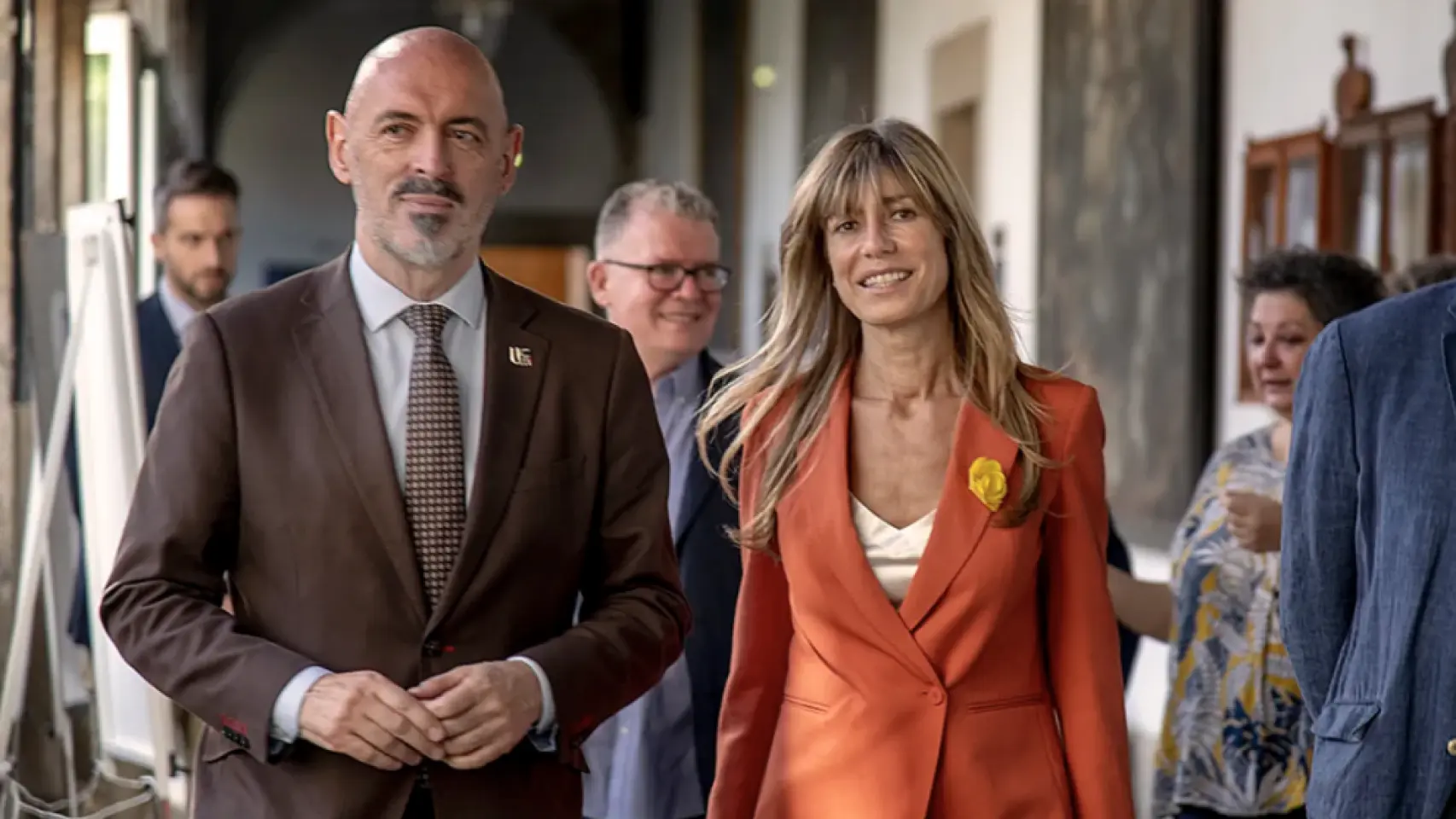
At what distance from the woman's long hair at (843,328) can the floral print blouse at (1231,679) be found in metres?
1.55

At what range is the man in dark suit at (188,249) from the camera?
5395 millimetres

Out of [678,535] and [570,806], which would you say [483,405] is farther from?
[678,535]

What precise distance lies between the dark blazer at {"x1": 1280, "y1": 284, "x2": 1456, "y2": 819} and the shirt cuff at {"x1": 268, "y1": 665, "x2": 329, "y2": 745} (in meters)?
1.31

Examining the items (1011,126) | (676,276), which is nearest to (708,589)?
(676,276)

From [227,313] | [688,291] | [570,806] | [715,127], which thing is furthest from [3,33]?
[715,127]

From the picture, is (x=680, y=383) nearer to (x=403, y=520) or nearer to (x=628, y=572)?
(x=628, y=572)

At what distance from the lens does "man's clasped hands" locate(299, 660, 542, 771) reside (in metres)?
2.47

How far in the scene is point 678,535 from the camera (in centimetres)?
395

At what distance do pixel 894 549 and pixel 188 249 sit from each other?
328 cm

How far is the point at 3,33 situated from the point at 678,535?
6.81 feet

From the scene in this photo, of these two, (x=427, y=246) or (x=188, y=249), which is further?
(x=188, y=249)

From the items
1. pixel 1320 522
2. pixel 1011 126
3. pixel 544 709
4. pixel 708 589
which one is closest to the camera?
pixel 544 709

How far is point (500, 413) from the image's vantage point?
106 inches

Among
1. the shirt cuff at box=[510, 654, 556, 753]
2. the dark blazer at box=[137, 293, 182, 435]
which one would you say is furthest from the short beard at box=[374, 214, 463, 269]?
the dark blazer at box=[137, 293, 182, 435]
